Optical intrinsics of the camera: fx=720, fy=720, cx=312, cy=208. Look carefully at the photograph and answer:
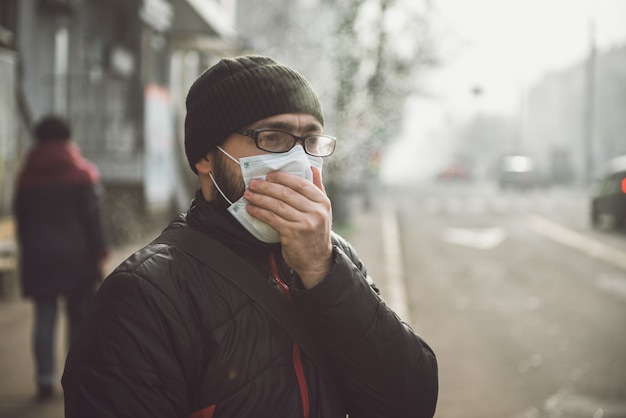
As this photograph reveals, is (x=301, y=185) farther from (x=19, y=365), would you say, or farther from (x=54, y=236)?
(x=19, y=365)

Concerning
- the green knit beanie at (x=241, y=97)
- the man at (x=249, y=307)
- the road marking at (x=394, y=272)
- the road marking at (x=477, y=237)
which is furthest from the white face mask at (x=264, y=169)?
the road marking at (x=477, y=237)

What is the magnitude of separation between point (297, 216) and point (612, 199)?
1852 cm

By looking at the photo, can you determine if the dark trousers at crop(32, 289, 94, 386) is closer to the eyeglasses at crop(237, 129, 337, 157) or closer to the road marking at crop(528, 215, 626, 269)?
the eyeglasses at crop(237, 129, 337, 157)

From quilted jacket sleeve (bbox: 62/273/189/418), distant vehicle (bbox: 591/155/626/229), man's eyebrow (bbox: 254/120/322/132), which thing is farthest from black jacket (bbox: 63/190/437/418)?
distant vehicle (bbox: 591/155/626/229)

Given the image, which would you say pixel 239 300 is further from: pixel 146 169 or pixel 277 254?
pixel 146 169

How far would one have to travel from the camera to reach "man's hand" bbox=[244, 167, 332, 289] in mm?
1680

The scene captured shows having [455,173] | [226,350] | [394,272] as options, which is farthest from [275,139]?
[455,173]

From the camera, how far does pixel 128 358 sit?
163cm

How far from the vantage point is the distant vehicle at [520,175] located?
40.8 metres

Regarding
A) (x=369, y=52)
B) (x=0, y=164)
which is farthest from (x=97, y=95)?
(x=369, y=52)

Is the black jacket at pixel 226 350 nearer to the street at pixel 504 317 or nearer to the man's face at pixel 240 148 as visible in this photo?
the man's face at pixel 240 148

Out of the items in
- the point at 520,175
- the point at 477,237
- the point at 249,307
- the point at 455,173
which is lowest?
the point at 455,173

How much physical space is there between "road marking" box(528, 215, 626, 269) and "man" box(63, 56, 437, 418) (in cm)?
1201

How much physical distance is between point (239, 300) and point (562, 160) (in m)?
55.3
